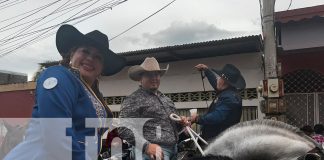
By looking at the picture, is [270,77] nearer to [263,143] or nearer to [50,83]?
[50,83]

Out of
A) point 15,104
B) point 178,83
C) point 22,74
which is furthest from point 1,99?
point 178,83

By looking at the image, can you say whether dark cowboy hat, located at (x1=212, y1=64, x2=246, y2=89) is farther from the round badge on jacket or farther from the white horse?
the white horse

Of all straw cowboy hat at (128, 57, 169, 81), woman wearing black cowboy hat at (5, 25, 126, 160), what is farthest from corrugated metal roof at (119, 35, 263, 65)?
woman wearing black cowboy hat at (5, 25, 126, 160)

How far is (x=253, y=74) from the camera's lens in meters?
7.59

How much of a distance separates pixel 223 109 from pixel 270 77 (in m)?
1.08

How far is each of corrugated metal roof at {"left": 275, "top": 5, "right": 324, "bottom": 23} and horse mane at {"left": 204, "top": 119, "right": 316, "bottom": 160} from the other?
5.62 m

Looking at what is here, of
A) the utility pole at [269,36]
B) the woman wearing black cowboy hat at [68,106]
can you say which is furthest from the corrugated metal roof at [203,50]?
the woman wearing black cowboy hat at [68,106]

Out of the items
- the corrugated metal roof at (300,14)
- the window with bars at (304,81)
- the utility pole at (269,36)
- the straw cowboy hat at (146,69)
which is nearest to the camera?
the straw cowboy hat at (146,69)

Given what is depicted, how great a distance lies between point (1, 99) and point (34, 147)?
1250 centimetres

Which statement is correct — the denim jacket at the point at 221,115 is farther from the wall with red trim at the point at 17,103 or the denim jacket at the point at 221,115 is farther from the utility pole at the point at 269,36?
the wall with red trim at the point at 17,103

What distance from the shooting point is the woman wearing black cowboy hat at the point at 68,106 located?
163 centimetres

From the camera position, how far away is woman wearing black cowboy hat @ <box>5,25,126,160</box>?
64.2 inches

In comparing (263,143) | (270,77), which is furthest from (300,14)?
(263,143)

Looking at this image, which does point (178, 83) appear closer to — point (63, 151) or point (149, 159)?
point (149, 159)
